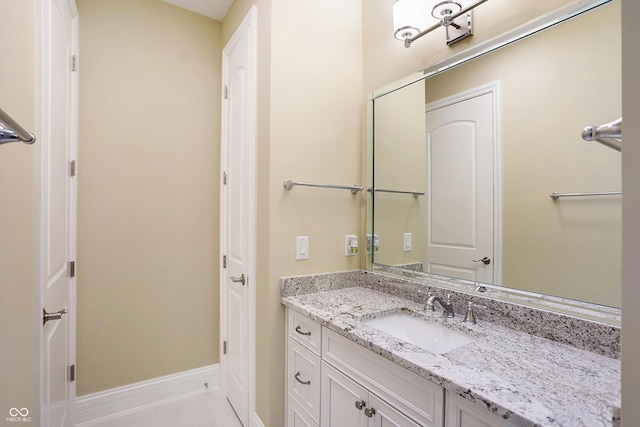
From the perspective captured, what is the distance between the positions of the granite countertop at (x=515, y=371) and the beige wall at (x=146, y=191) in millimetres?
1392

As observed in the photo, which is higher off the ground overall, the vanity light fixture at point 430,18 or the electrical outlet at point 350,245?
the vanity light fixture at point 430,18

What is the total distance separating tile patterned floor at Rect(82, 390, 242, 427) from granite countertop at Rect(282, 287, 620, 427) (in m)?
1.28

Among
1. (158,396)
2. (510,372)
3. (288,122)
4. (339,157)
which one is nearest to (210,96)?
(288,122)

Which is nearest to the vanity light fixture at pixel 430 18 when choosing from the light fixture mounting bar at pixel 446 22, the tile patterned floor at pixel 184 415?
the light fixture mounting bar at pixel 446 22

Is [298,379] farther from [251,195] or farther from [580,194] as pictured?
[580,194]

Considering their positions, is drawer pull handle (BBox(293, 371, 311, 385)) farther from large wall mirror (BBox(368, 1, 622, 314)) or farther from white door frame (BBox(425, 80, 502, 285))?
white door frame (BBox(425, 80, 502, 285))

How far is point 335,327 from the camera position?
4.08 feet

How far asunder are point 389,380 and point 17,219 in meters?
1.28

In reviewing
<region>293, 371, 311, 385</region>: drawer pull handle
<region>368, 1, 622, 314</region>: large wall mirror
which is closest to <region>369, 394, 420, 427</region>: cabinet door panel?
<region>293, 371, 311, 385</region>: drawer pull handle

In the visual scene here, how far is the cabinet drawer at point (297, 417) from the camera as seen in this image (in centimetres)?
144

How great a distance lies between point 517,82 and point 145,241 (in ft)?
7.44

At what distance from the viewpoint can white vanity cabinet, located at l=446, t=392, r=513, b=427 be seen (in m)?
0.76

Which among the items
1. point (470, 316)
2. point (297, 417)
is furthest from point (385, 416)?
point (297, 417)

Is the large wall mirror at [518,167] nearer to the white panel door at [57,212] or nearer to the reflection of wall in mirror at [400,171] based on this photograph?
the reflection of wall in mirror at [400,171]
